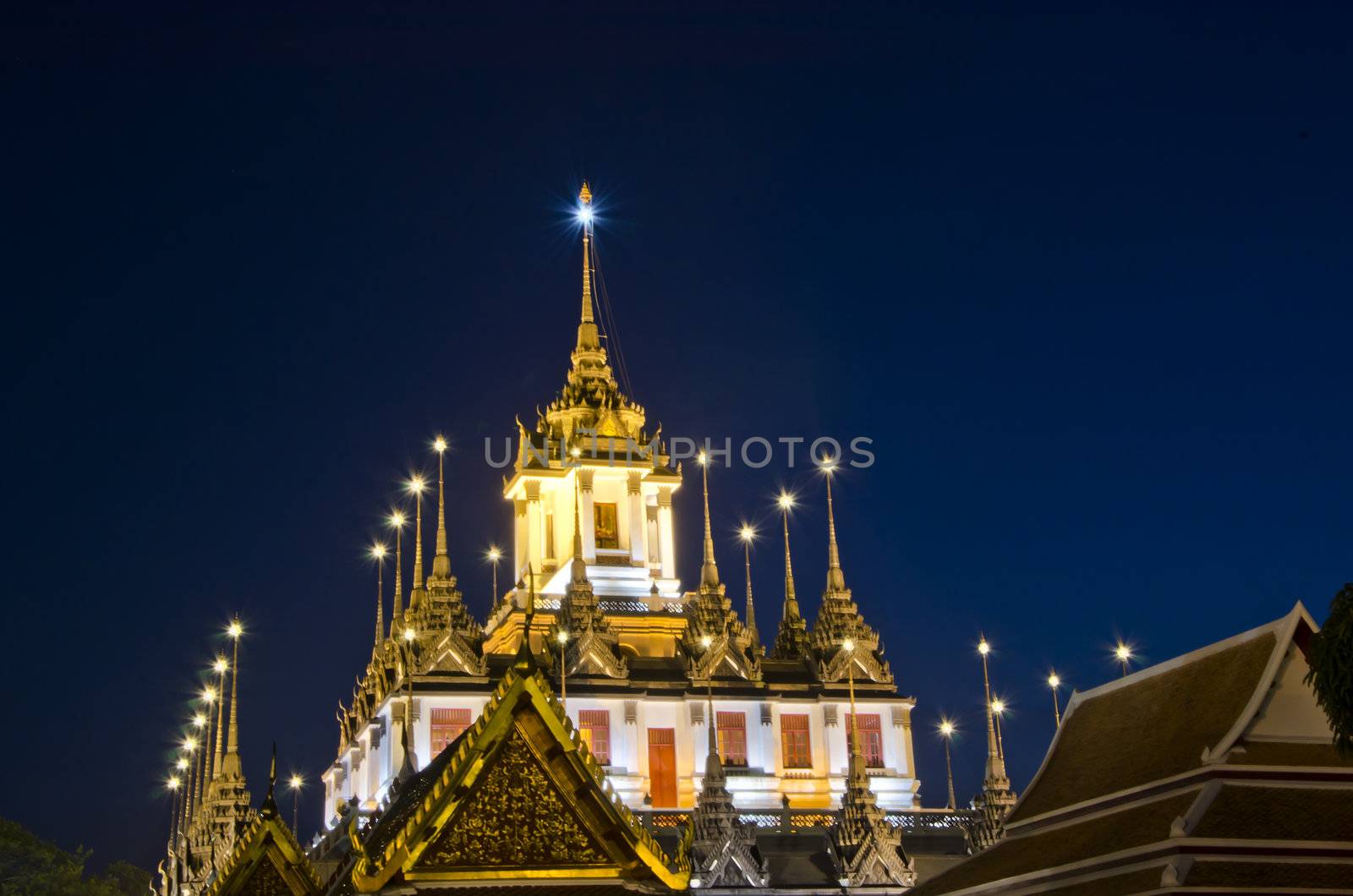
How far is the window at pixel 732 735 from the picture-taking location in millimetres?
58594

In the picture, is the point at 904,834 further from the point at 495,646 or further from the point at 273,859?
the point at 273,859

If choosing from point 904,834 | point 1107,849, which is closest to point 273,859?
point 1107,849

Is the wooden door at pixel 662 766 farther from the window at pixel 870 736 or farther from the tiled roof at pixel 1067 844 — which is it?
the tiled roof at pixel 1067 844

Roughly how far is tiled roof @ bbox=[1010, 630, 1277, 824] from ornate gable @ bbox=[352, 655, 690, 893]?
13.5 meters

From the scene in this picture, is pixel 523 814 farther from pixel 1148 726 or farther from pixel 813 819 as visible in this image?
pixel 813 819

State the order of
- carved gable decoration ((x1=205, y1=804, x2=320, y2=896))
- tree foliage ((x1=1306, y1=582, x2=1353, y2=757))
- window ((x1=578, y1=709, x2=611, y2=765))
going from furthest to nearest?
1. window ((x1=578, y1=709, x2=611, y2=765))
2. tree foliage ((x1=1306, y1=582, x2=1353, y2=757))
3. carved gable decoration ((x1=205, y1=804, x2=320, y2=896))

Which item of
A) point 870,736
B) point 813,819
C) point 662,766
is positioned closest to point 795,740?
point 870,736

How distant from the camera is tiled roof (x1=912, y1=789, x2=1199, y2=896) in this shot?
2530 cm

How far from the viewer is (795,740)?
59688 millimetres

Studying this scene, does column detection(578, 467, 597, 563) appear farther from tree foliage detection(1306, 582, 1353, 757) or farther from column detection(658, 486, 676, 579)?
tree foliage detection(1306, 582, 1353, 757)

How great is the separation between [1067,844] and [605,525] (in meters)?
40.9

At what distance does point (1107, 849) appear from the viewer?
1011 inches

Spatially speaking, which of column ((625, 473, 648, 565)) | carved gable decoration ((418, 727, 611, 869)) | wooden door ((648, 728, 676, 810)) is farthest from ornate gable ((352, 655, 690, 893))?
column ((625, 473, 648, 565))

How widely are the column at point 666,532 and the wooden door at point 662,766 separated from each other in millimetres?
10568
